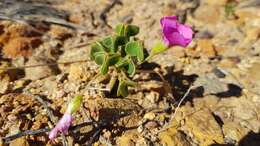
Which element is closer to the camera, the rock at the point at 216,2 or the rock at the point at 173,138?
the rock at the point at 173,138

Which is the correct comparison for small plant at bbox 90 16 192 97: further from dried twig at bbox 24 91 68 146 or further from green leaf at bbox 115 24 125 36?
dried twig at bbox 24 91 68 146

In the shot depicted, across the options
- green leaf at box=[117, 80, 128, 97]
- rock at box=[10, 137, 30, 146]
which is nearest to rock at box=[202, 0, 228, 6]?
green leaf at box=[117, 80, 128, 97]

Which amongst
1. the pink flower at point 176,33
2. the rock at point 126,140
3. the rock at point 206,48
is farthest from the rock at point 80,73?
the rock at point 206,48

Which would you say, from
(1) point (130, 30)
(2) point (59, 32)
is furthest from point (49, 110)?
(2) point (59, 32)

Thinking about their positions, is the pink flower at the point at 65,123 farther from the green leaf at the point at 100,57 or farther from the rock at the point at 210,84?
the rock at the point at 210,84

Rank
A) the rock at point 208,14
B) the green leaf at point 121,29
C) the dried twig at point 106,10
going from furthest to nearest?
the rock at point 208,14, the dried twig at point 106,10, the green leaf at point 121,29

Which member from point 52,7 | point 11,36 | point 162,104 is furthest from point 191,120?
point 52,7

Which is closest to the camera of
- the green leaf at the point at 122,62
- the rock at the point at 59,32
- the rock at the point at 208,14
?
the green leaf at the point at 122,62

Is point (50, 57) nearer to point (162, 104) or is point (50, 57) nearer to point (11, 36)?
point (11, 36)
